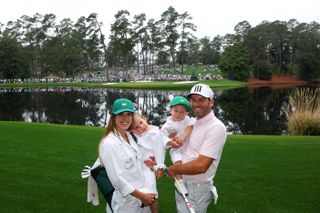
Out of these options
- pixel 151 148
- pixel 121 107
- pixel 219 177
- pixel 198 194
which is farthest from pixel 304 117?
pixel 121 107

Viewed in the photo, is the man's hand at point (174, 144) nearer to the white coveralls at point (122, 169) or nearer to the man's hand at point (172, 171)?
the man's hand at point (172, 171)

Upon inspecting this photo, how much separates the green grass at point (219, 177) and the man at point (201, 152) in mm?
2147

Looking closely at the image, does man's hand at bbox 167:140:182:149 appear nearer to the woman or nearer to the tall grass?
the woman

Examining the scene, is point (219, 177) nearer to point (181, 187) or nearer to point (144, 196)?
point (181, 187)

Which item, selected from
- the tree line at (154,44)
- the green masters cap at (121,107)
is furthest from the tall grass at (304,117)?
the tree line at (154,44)

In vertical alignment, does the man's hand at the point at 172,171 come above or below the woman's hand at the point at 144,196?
above

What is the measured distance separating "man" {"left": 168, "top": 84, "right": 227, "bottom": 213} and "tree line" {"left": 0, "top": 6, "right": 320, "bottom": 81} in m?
59.6

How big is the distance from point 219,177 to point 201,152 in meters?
3.88

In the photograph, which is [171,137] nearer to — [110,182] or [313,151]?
[110,182]

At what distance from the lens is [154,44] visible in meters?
71.9

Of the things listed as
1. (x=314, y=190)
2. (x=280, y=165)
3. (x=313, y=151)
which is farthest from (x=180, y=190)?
(x=313, y=151)

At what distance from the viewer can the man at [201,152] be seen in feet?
9.21

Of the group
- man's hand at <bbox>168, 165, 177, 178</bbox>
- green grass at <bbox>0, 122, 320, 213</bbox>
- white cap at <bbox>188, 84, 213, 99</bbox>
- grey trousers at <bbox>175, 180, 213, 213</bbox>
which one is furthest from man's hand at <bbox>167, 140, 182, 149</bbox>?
green grass at <bbox>0, 122, 320, 213</bbox>

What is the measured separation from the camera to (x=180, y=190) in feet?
9.62
